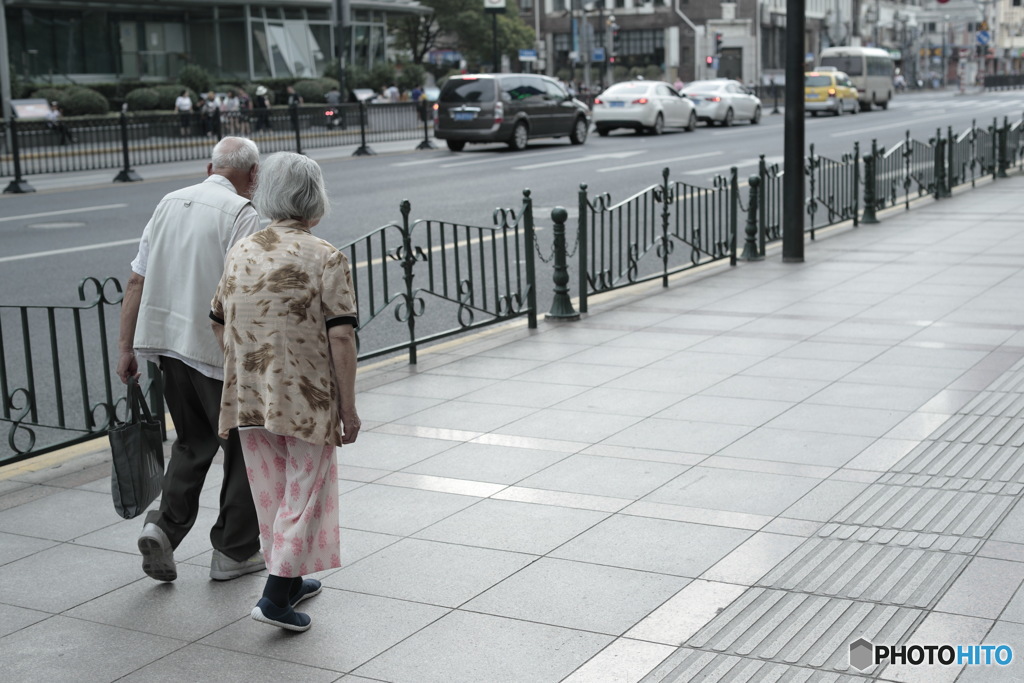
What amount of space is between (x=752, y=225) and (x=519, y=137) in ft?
58.6

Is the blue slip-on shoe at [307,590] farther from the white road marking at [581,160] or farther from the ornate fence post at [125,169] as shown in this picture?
the ornate fence post at [125,169]

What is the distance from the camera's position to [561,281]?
1033cm

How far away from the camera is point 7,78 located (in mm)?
35156

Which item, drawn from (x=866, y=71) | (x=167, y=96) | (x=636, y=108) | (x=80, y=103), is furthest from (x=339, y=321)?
(x=866, y=71)

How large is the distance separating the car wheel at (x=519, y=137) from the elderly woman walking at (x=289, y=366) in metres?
26.7

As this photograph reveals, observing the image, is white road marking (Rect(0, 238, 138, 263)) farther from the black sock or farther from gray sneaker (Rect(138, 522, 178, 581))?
the black sock

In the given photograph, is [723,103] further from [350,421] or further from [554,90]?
[350,421]

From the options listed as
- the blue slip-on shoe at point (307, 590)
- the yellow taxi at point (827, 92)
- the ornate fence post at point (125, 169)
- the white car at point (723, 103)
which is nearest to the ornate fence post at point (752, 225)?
the blue slip-on shoe at point (307, 590)

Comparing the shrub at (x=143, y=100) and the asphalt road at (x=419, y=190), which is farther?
the shrub at (x=143, y=100)

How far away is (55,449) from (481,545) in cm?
272

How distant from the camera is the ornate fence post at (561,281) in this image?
402 inches

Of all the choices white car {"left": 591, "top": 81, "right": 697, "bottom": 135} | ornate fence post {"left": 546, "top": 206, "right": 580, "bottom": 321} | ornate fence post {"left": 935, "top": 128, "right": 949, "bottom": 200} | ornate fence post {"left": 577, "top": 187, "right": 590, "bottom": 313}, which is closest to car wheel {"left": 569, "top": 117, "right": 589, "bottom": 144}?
white car {"left": 591, "top": 81, "right": 697, "bottom": 135}

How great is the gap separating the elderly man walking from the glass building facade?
43.3 metres

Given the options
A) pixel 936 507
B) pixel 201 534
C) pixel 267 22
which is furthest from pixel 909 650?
pixel 267 22
